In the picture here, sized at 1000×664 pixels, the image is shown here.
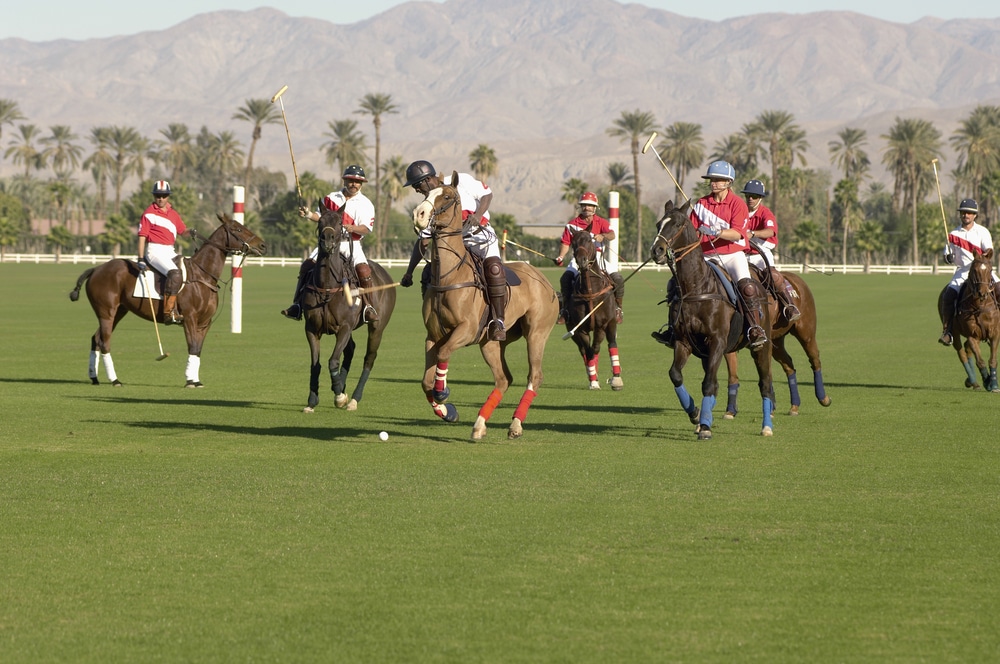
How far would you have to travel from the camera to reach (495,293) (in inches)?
548

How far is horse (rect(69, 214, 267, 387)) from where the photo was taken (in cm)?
2012

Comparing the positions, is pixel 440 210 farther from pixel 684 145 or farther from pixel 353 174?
pixel 684 145

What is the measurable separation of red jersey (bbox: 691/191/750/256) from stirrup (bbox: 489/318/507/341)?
2.36 metres

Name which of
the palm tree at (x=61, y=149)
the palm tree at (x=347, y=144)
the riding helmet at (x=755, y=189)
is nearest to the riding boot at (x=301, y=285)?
the riding helmet at (x=755, y=189)

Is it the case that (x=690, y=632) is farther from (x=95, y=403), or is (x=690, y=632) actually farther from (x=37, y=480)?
(x=95, y=403)

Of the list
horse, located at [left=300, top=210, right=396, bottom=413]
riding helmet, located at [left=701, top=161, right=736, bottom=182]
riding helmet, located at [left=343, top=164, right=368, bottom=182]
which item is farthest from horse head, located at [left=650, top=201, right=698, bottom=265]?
riding helmet, located at [left=343, top=164, right=368, bottom=182]

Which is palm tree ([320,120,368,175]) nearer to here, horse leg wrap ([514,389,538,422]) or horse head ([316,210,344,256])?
horse head ([316,210,344,256])

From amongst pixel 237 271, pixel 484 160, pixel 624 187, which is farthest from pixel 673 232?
pixel 624 187

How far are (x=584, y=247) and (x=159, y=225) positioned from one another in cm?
608

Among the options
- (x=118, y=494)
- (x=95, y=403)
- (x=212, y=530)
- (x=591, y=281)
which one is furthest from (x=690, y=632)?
(x=591, y=281)

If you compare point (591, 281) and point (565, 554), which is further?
point (591, 281)

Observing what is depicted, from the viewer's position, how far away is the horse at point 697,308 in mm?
13922

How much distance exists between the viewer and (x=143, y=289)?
2038cm

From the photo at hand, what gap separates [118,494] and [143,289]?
9.86 meters
